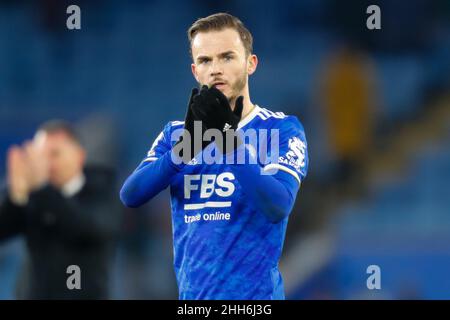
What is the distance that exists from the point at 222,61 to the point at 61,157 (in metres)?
2.90

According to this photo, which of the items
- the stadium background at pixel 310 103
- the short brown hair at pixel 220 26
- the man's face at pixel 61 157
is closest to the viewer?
the short brown hair at pixel 220 26

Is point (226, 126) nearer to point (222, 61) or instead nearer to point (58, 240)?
point (222, 61)

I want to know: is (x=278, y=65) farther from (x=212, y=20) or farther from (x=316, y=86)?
(x=212, y=20)

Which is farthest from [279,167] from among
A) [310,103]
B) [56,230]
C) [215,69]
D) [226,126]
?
[310,103]

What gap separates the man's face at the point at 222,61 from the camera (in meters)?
3.63

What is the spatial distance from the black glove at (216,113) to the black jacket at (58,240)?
2569 millimetres

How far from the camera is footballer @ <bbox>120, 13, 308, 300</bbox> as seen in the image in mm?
3594

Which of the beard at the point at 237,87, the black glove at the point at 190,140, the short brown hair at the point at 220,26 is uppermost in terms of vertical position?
the short brown hair at the point at 220,26

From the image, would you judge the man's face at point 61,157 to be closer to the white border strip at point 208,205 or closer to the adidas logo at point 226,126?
the white border strip at point 208,205

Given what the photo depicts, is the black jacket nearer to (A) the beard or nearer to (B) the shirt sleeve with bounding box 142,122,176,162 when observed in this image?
(B) the shirt sleeve with bounding box 142,122,176,162

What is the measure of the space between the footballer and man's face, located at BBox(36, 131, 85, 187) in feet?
8.28

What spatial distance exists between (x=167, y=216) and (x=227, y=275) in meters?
6.78

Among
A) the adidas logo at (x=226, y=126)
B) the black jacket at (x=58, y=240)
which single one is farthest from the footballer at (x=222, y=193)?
the black jacket at (x=58, y=240)
